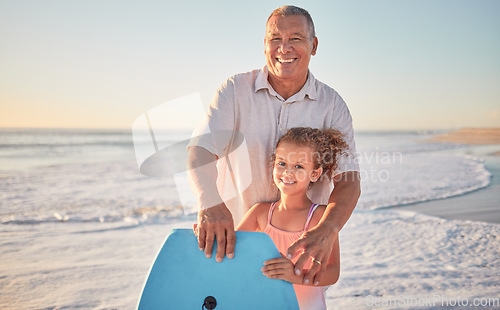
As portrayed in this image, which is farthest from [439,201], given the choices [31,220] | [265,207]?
[31,220]

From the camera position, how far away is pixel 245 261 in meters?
1.37

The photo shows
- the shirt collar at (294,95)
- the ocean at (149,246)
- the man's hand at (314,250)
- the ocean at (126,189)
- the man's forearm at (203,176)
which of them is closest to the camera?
the man's hand at (314,250)

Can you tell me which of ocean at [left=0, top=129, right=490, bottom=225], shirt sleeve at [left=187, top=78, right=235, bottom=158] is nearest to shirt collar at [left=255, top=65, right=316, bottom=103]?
shirt sleeve at [left=187, top=78, right=235, bottom=158]

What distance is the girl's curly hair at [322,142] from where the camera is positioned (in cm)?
177

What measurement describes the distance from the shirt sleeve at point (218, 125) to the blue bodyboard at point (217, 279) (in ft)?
1.49

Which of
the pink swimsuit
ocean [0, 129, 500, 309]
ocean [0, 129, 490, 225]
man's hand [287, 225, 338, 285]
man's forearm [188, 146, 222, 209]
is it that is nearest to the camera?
man's hand [287, 225, 338, 285]

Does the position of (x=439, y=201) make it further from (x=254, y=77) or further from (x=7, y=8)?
(x=7, y=8)

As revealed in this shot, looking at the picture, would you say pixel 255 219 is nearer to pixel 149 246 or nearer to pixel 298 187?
pixel 298 187

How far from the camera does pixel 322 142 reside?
1.81 m

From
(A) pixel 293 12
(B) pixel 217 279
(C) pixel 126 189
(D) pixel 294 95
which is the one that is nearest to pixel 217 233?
(B) pixel 217 279

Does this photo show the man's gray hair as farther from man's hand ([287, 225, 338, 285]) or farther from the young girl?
man's hand ([287, 225, 338, 285])

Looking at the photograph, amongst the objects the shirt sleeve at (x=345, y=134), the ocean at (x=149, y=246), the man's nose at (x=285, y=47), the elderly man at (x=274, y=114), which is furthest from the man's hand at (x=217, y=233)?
the ocean at (x=149, y=246)

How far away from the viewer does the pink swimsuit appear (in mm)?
1686

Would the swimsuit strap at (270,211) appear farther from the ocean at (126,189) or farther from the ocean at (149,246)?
the ocean at (126,189)
